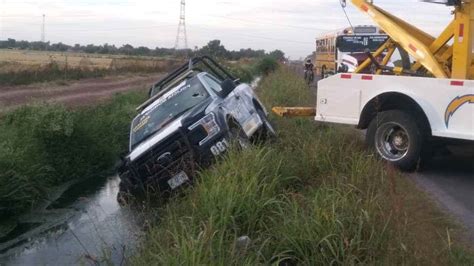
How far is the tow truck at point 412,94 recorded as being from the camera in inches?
339

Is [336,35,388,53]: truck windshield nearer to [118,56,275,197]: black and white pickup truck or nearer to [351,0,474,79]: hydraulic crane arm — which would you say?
[351,0,474,79]: hydraulic crane arm

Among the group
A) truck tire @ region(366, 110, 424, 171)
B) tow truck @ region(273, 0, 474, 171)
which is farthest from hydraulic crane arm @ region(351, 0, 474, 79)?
truck tire @ region(366, 110, 424, 171)

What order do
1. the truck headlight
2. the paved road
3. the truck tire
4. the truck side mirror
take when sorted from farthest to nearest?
the truck side mirror → the truck tire → the truck headlight → the paved road

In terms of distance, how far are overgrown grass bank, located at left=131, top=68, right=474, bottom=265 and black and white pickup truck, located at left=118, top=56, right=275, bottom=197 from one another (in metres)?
0.63

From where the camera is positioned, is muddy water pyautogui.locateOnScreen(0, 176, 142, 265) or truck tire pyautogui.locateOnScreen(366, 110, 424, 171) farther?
truck tire pyautogui.locateOnScreen(366, 110, 424, 171)

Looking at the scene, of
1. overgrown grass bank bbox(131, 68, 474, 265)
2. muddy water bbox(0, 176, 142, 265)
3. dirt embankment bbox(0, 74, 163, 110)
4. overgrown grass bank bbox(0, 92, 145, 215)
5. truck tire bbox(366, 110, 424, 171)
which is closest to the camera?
overgrown grass bank bbox(131, 68, 474, 265)

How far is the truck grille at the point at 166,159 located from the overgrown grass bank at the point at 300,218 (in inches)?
26.2

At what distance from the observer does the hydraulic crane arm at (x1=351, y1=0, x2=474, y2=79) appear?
9141 mm

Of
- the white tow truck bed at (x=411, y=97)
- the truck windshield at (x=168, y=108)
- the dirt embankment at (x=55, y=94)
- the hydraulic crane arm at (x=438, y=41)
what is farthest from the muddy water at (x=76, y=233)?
the dirt embankment at (x=55, y=94)

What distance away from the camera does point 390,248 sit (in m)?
4.70

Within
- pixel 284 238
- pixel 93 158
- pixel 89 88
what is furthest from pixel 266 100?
pixel 89 88

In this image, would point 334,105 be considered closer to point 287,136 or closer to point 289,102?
point 287,136

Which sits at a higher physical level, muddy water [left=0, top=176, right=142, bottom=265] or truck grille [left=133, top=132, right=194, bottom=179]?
truck grille [left=133, top=132, right=194, bottom=179]

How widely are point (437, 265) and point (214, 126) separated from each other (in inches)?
161
